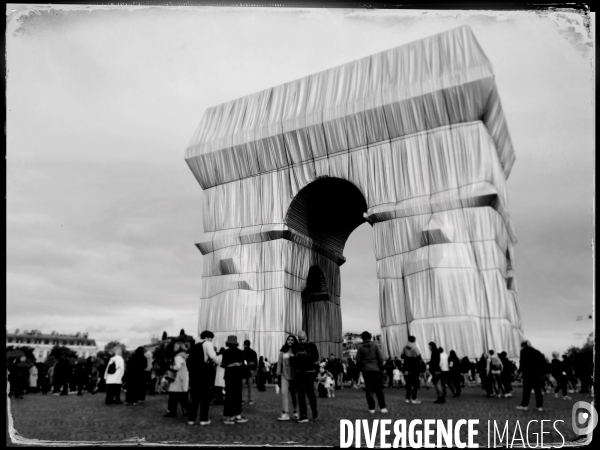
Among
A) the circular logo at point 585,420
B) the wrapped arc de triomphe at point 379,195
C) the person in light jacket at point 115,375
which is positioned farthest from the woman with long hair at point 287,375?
the wrapped arc de triomphe at point 379,195

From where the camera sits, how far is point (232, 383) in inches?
336

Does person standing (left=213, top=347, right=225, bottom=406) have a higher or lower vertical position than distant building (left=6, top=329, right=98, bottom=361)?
lower

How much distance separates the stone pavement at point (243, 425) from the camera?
728cm

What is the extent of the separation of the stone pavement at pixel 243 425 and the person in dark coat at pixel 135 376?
0.63m

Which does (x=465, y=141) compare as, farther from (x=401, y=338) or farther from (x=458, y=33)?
(x=401, y=338)

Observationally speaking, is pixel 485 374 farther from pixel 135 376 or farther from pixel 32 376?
pixel 32 376

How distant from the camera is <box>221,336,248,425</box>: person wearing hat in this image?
28.1 ft

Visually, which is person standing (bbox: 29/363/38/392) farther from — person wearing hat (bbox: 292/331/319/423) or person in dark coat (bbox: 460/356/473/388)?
person in dark coat (bbox: 460/356/473/388)

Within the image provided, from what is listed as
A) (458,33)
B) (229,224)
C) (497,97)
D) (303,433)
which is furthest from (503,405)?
(229,224)

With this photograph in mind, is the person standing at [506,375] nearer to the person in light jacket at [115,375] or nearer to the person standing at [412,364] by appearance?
the person standing at [412,364]

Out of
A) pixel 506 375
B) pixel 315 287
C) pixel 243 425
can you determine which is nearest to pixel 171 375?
pixel 243 425

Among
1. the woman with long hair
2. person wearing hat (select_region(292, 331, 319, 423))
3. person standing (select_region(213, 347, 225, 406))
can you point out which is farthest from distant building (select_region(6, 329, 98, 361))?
person wearing hat (select_region(292, 331, 319, 423))

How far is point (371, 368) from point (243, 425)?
7.93 ft

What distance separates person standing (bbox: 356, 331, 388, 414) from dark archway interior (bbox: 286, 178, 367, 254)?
13.2 meters
